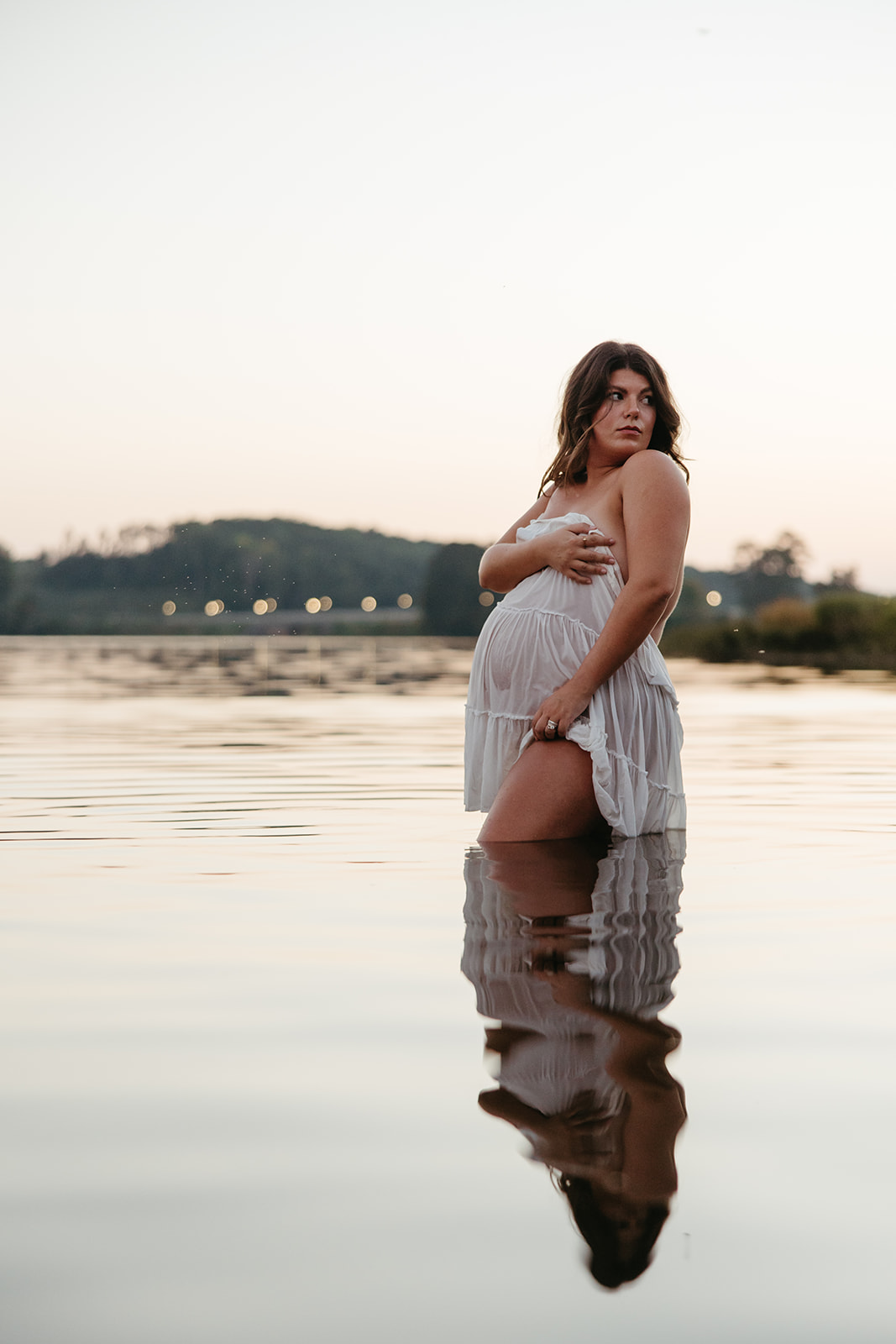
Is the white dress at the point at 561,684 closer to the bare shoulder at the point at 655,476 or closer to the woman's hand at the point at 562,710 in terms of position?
the woman's hand at the point at 562,710

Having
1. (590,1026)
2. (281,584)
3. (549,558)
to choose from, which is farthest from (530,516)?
(281,584)

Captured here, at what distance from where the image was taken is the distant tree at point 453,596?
114 m

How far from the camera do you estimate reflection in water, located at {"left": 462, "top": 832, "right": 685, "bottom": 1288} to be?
5.22 ft

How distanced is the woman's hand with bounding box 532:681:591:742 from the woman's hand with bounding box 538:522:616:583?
394 millimetres

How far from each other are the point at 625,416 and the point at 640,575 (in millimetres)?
581

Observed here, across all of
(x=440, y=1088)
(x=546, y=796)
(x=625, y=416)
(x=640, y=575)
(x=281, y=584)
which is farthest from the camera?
(x=281, y=584)

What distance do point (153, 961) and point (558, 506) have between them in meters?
2.41

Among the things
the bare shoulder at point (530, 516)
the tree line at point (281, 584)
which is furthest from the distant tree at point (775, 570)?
the bare shoulder at point (530, 516)

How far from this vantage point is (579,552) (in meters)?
4.54

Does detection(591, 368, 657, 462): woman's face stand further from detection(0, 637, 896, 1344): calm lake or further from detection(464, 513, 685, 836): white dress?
detection(0, 637, 896, 1344): calm lake

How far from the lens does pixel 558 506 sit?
15.8ft

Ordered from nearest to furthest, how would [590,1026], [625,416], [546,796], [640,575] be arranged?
[590,1026] < [640,575] < [546,796] < [625,416]

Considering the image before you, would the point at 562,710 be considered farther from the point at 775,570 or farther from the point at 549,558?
the point at 775,570

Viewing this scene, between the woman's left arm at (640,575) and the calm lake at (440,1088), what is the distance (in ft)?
1.60
